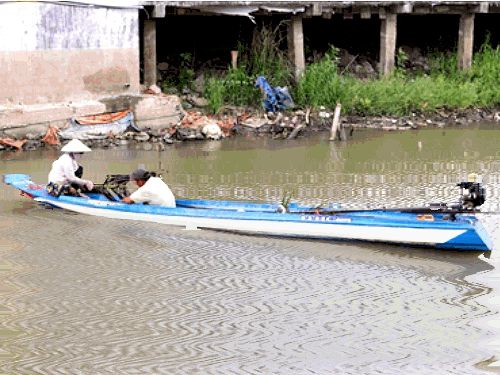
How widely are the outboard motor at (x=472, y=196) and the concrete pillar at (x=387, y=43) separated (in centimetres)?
1057

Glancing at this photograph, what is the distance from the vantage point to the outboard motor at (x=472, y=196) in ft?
36.8

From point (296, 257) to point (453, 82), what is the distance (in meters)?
11.3

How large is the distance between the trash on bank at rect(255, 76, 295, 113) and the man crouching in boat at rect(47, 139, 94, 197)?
6.89m

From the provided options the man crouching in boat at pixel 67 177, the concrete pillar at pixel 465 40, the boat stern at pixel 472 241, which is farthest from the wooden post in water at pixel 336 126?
the boat stern at pixel 472 241

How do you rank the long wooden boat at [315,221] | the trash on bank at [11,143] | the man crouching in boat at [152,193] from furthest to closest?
the trash on bank at [11,143] → the man crouching in boat at [152,193] → the long wooden boat at [315,221]

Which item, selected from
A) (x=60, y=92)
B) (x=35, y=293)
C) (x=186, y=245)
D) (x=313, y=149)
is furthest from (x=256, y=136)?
(x=35, y=293)

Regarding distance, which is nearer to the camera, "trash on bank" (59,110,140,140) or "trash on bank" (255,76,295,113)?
"trash on bank" (59,110,140,140)

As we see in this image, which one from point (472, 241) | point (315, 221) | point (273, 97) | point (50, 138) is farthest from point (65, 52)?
point (472, 241)

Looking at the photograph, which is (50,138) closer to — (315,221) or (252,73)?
(252,73)

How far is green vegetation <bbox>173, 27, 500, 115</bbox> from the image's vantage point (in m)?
20.0

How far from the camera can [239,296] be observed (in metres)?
10.2

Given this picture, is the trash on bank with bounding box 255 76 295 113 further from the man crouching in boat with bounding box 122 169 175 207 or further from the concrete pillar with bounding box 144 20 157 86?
the man crouching in boat with bounding box 122 169 175 207

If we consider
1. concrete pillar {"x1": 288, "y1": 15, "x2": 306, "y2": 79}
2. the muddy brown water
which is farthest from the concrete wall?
concrete pillar {"x1": 288, "y1": 15, "x2": 306, "y2": 79}

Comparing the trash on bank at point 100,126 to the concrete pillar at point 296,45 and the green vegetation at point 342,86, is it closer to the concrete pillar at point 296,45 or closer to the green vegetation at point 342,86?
the green vegetation at point 342,86
